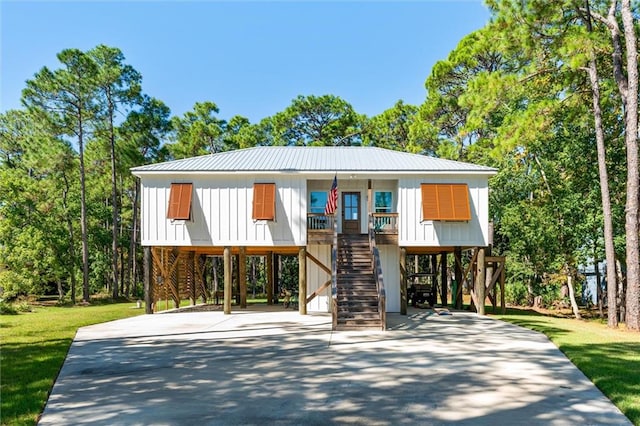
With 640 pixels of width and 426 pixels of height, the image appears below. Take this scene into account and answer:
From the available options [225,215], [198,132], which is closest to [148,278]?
[225,215]

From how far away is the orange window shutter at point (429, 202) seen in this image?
56.4ft

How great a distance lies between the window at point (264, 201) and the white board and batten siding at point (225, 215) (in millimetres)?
261

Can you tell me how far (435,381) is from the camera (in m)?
7.76

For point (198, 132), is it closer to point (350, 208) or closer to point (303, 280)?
point (350, 208)

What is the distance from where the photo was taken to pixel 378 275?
1419 cm

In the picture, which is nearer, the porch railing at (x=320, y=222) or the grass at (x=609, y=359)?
the grass at (x=609, y=359)

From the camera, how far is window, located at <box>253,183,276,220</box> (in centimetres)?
1733

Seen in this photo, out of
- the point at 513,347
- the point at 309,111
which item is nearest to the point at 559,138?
the point at 513,347

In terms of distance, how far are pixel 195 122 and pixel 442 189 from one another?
24.3m

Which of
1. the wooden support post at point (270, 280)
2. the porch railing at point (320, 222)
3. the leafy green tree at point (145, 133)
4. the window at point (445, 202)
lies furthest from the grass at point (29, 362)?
the leafy green tree at point (145, 133)

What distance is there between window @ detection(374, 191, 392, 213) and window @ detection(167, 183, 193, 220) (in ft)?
22.9

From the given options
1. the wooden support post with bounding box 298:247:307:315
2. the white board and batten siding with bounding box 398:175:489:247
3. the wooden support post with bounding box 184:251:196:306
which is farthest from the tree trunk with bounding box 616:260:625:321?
the wooden support post with bounding box 184:251:196:306

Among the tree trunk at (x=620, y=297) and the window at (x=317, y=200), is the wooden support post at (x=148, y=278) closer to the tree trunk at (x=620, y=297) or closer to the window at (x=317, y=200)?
the window at (x=317, y=200)

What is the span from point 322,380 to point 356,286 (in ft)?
23.7
